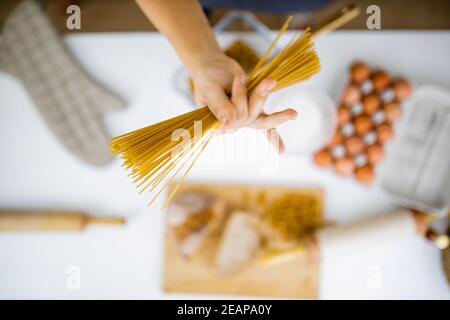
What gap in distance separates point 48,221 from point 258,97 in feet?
1.81

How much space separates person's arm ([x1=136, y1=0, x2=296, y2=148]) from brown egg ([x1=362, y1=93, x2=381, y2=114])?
335mm

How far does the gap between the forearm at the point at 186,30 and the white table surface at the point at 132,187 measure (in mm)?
256

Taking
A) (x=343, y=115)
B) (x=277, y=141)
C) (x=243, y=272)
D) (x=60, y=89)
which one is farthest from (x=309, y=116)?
(x=60, y=89)

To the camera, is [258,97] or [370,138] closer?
[258,97]

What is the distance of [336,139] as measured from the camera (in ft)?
2.21

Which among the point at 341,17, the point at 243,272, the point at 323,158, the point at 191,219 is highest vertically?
the point at 341,17

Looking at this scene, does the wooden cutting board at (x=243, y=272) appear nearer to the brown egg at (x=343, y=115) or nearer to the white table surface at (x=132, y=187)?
the white table surface at (x=132, y=187)

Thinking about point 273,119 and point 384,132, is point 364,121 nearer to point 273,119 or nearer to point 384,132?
point 384,132

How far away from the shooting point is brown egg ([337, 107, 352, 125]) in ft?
2.18

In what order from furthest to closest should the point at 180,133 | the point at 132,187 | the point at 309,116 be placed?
the point at 132,187 < the point at 309,116 < the point at 180,133

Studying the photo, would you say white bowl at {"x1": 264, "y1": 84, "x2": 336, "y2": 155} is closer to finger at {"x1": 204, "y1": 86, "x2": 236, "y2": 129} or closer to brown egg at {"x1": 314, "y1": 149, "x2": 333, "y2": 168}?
brown egg at {"x1": 314, "y1": 149, "x2": 333, "y2": 168}

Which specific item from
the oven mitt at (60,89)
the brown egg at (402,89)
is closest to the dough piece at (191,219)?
the oven mitt at (60,89)
